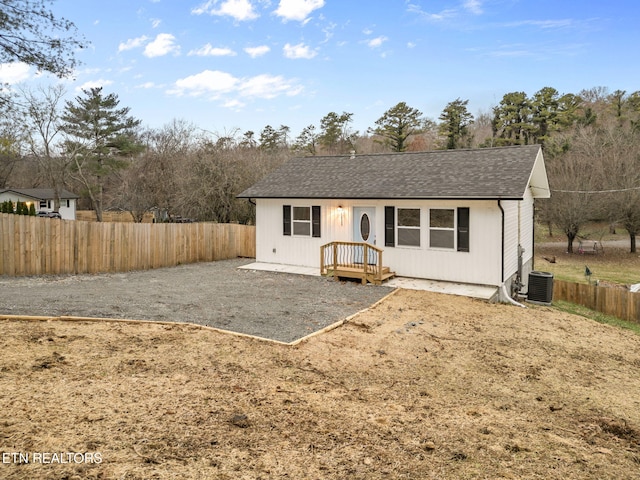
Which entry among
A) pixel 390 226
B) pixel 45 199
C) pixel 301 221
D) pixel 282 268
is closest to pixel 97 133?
pixel 45 199

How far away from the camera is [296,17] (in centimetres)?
1869

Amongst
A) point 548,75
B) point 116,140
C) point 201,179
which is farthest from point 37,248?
point 548,75

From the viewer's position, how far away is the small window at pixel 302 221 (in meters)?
13.9

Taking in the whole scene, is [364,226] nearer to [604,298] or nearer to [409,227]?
[409,227]

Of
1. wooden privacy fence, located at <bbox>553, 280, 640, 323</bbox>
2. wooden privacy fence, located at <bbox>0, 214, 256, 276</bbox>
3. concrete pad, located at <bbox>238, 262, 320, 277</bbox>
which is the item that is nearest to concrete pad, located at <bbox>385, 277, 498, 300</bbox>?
concrete pad, located at <bbox>238, 262, 320, 277</bbox>

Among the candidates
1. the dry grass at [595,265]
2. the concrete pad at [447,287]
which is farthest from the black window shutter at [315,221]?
the dry grass at [595,265]

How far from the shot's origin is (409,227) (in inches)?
478

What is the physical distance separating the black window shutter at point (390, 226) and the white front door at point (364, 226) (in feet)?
1.34

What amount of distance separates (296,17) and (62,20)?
44.8 feet

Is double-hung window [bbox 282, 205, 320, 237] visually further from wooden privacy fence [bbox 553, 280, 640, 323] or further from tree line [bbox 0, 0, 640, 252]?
wooden privacy fence [bbox 553, 280, 640, 323]

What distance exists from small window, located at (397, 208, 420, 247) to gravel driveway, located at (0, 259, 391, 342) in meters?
1.85

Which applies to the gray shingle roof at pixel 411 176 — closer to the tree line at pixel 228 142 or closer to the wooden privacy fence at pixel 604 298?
the tree line at pixel 228 142

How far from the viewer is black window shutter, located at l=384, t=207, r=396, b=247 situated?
1234cm

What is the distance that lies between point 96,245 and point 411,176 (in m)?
10.2
